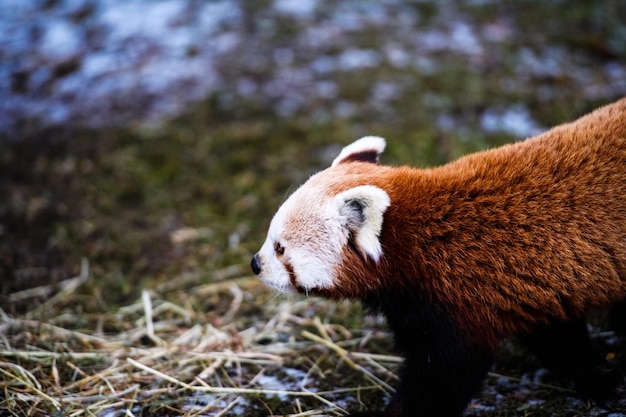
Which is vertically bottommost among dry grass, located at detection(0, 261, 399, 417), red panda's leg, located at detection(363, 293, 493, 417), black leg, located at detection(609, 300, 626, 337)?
dry grass, located at detection(0, 261, 399, 417)

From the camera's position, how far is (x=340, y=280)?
2.44 m

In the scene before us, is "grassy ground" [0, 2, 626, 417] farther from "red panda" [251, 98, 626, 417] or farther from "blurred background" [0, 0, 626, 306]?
"red panda" [251, 98, 626, 417]

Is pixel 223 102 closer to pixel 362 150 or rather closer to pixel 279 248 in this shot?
pixel 362 150

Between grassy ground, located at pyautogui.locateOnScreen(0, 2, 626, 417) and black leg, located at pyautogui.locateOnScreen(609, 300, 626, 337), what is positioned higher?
black leg, located at pyautogui.locateOnScreen(609, 300, 626, 337)

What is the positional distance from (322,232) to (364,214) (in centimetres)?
24

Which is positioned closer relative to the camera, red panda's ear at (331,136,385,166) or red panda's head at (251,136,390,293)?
red panda's head at (251,136,390,293)

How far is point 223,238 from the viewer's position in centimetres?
423

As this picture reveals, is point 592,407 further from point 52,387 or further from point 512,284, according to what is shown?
point 52,387

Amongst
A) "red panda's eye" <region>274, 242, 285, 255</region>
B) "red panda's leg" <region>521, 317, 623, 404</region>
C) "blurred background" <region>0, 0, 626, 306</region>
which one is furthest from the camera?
"blurred background" <region>0, 0, 626, 306</region>

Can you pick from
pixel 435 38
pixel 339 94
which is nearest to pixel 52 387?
pixel 339 94

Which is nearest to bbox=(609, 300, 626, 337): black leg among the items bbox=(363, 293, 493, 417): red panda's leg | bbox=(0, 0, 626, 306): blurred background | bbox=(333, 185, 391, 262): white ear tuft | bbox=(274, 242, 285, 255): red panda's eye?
bbox=(363, 293, 493, 417): red panda's leg

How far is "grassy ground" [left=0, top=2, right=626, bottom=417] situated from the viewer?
270cm

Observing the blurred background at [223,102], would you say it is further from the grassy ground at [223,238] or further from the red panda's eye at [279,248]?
the red panda's eye at [279,248]

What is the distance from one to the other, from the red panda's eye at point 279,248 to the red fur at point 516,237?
313 mm
